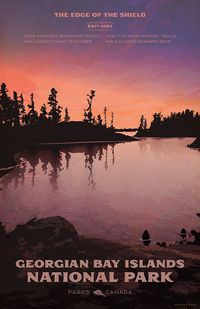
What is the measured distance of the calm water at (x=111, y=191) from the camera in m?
2.80

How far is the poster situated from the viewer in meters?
2.73

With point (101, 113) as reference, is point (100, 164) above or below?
below

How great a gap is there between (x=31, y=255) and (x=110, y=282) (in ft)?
1.78

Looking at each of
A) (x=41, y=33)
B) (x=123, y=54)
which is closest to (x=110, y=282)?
(x=123, y=54)

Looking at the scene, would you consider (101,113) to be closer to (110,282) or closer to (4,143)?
(4,143)

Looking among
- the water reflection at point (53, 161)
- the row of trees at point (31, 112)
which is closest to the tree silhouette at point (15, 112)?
the row of trees at point (31, 112)

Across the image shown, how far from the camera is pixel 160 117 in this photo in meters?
3.03

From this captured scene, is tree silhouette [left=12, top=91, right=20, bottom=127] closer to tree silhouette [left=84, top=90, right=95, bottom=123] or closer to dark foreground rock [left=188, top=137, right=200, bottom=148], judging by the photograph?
tree silhouette [left=84, top=90, right=95, bottom=123]

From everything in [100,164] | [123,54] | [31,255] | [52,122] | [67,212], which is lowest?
[31,255]

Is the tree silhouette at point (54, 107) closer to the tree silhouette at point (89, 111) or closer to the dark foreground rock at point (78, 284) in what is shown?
the tree silhouette at point (89, 111)

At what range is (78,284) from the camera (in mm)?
2725

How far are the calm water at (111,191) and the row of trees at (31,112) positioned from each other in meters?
0.25

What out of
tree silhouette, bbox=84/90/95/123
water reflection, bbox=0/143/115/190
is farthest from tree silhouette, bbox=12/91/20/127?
A: tree silhouette, bbox=84/90/95/123

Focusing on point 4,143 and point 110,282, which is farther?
point 4,143
